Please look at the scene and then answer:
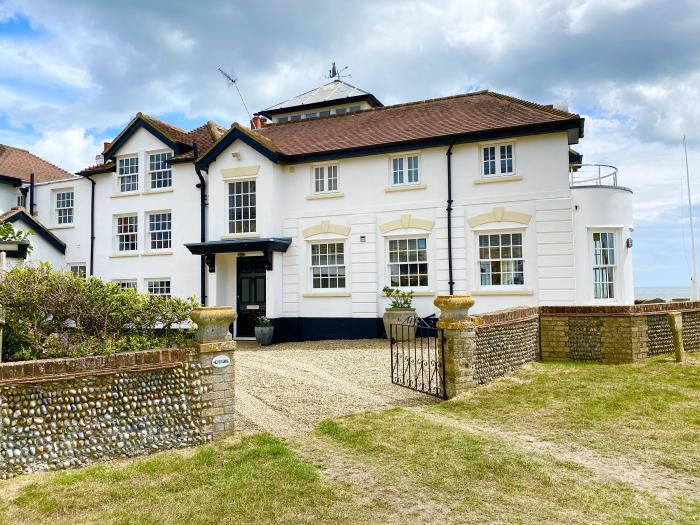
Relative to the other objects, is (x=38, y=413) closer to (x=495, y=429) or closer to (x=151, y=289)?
(x=495, y=429)

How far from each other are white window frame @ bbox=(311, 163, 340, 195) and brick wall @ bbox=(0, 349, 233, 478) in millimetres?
11866

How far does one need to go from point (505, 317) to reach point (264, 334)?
28.4 feet

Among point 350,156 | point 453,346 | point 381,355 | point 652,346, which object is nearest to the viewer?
point 453,346

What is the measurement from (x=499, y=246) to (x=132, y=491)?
42.1ft

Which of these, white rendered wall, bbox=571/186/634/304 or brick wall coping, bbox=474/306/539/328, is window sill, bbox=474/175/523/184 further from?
brick wall coping, bbox=474/306/539/328

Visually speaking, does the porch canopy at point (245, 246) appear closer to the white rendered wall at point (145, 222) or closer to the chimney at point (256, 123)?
the white rendered wall at point (145, 222)

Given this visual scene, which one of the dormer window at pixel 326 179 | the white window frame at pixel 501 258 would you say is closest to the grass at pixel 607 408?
the white window frame at pixel 501 258

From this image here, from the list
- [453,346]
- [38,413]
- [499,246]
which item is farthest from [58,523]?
[499,246]

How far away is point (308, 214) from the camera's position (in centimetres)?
1814

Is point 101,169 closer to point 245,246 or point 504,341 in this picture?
point 245,246

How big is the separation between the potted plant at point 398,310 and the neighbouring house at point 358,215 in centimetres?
49

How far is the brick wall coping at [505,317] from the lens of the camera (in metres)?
9.72

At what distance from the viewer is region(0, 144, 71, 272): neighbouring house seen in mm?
21609

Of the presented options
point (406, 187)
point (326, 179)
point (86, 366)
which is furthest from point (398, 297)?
point (86, 366)
